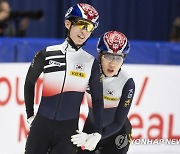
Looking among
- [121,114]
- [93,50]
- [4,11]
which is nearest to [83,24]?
[121,114]

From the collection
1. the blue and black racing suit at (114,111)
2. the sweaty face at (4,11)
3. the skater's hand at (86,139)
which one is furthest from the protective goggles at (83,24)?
the sweaty face at (4,11)

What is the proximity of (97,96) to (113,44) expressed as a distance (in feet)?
1.40

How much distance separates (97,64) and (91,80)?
0.40 ft

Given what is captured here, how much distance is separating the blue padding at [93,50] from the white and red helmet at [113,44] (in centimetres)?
258

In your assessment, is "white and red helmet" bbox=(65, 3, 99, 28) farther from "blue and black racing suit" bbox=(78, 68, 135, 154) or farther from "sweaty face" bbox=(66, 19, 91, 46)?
"blue and black racing suit" bbox=(78, 68, 135, 154)

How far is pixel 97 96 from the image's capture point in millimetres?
3889

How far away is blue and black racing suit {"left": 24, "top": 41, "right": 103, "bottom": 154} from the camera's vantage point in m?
3.78

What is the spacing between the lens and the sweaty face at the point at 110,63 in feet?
13.4

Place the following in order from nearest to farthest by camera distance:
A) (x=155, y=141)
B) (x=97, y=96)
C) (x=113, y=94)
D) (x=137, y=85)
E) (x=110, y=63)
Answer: (x=97, y=96), (x=110, y=63), (x=113, y=94), (x=155, y=141), (x=137, y=85)

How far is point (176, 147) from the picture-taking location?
241 inches

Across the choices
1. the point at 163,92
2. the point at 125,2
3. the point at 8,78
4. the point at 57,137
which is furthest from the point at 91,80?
the point at 125,2

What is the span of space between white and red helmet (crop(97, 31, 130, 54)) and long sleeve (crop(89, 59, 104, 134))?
236 millimetres

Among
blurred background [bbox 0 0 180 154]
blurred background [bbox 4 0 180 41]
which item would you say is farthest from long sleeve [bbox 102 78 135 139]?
blurred background [bbox 4 0 180 41]

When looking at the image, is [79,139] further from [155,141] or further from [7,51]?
[7,51]
